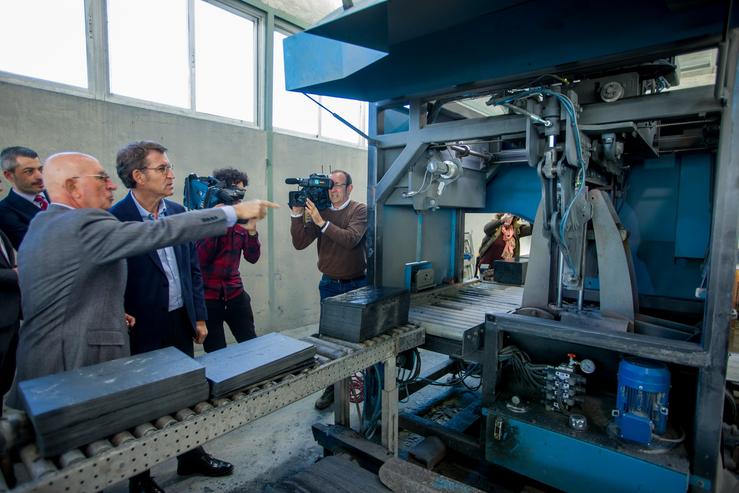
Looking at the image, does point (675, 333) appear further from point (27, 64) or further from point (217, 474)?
point (27, 64)

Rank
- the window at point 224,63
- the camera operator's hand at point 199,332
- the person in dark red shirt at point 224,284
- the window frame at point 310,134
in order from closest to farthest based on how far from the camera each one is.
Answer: the camera operator's hand at point 199,332
the person in dark red shirt at point 224,284
the window at point 224,63
the window frame at point 310,134

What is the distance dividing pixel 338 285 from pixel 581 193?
167 centimetres

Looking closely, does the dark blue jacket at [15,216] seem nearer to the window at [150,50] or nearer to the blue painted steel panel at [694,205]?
the window at [150,50]

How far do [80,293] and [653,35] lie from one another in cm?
202

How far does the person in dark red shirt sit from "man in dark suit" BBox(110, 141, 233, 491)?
601 mm

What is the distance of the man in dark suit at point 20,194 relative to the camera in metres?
2.06

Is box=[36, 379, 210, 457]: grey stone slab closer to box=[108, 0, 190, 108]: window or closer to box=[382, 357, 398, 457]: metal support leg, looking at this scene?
box=[382, 357, 398, 457]: metal support leg

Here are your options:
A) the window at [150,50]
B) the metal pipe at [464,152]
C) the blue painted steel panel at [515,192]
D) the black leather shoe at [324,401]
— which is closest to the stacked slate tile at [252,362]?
the metal pipe at [464,152]

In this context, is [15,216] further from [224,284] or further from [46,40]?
[46,40]

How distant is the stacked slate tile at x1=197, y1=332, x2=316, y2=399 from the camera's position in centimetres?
121

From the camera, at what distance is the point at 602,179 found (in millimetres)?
1970

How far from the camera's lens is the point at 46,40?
2816 mm

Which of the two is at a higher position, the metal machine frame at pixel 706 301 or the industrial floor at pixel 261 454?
the metal machine frame at pixel 706 301

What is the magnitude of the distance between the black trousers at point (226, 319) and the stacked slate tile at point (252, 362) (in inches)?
43.6
